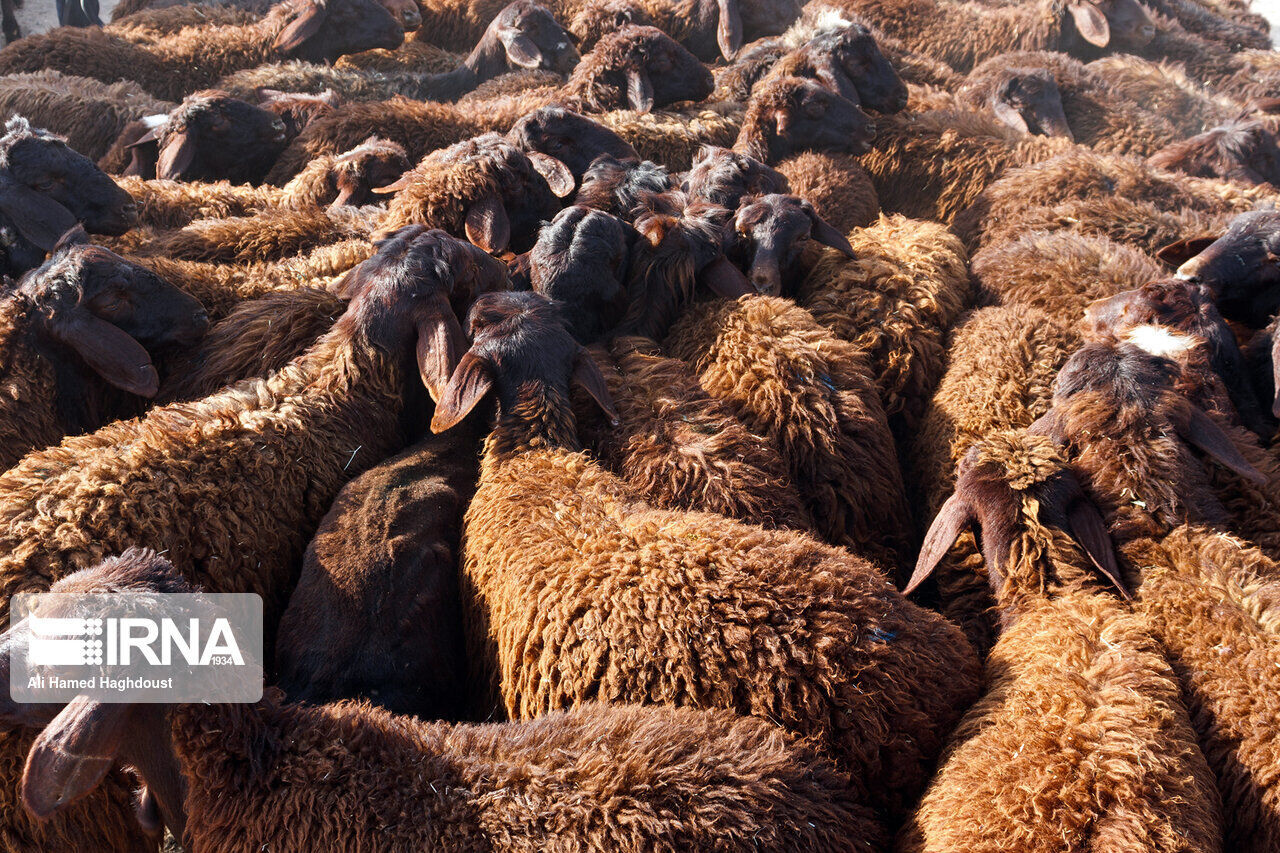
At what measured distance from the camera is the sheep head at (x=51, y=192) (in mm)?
5398

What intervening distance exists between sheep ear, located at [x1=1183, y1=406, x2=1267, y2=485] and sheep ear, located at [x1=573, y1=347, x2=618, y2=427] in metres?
2.35

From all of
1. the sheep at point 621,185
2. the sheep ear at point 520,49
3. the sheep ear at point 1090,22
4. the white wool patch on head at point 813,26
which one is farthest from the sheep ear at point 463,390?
the sheep ear at point 1090,22

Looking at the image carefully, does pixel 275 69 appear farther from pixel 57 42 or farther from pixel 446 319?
pixel 446 319

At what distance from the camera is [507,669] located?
3457 mm

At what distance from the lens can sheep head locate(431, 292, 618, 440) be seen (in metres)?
4.30

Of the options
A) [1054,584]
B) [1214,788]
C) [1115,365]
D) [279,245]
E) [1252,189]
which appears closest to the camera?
[1214,788]

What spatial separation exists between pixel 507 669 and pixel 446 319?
1.86 metres

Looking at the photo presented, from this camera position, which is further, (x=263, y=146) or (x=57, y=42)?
(x=57, y=42)

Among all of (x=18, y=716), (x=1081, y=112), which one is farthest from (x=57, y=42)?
(x=1081, y=112)

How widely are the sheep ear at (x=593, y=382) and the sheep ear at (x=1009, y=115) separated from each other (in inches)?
211

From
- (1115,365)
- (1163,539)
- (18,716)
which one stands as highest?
(1115,365)

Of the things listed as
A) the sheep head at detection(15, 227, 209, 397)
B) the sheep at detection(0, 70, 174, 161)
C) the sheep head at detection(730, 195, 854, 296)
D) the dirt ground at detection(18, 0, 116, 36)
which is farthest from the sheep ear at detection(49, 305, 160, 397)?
the dirt ground at detection(18, 0, 116, 36)

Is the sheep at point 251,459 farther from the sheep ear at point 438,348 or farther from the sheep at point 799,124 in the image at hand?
the sheep at point 799,124

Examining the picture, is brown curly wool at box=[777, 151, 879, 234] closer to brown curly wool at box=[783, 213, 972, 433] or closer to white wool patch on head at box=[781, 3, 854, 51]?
brown curly wool at box=[783, 213, 972, 433]
